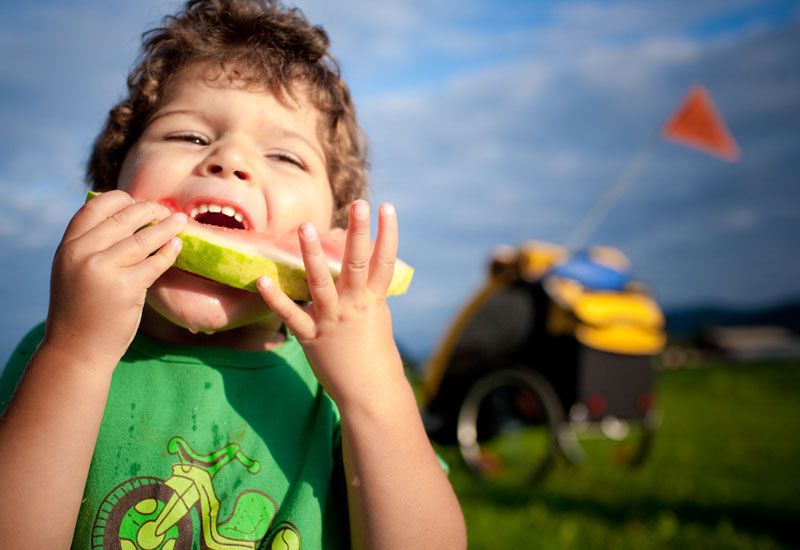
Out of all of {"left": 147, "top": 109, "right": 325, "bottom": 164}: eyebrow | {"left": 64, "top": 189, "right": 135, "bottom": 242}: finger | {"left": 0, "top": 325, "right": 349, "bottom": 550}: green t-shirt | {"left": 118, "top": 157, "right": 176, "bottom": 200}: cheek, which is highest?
{"left": 147, "top": 109, "right": 325, "bottom": 164}: eyebrow

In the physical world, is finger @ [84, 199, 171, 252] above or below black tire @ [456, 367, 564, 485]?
above

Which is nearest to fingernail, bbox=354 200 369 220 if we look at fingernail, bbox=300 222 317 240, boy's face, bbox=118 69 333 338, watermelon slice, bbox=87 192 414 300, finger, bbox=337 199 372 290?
finger, bbox=337 199 372 290

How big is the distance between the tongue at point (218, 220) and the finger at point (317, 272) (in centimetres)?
39

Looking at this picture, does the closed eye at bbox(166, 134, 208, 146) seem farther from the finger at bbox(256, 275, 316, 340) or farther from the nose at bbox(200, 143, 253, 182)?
the finger at bbox(256, 275, 316, 340)

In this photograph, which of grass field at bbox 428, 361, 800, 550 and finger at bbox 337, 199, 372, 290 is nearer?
finger at bbox 337, 199, 372, 290

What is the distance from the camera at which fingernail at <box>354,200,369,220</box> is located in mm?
1472

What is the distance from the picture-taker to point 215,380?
171 centimetres

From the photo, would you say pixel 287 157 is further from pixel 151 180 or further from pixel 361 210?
pixel 361 210

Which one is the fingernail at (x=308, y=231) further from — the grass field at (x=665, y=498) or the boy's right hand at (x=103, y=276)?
the grass field at (x=665, y=498)

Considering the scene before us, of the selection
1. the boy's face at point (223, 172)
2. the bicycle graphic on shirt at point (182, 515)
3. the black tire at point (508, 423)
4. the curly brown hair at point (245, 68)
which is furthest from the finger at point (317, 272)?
the black tire at point (508, 423)

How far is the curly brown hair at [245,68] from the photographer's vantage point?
2.02 metres

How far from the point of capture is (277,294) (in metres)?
1.53

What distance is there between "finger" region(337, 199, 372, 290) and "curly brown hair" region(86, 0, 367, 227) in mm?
641

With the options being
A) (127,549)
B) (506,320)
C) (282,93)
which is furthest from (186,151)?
(506,320)
